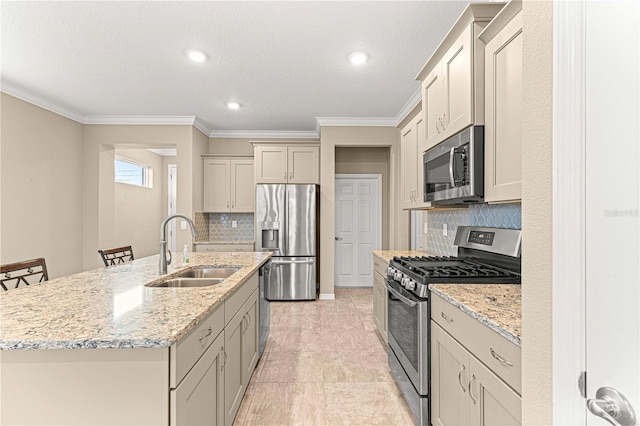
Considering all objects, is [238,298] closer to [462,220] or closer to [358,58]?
[462,220]

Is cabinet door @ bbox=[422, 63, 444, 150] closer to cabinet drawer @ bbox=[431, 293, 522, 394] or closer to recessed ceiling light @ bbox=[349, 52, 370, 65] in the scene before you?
recessed ceiling light @ bbox=[349, 52, 370, 65]

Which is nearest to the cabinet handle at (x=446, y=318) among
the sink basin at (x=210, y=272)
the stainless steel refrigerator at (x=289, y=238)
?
the sink basin at (x=210, y=272)

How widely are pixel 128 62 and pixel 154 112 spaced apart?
160cm

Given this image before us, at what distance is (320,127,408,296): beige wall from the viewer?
4930mm

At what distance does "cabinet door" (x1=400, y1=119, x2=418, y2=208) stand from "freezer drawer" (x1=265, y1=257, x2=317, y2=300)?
2048 mm

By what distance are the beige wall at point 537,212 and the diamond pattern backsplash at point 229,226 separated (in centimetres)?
514

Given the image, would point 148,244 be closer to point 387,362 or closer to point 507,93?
point 387,362

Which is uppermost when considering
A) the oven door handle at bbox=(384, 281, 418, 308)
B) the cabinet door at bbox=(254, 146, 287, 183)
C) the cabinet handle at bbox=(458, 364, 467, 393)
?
the cabinet door at bbox=(254, 146, 287, 183)

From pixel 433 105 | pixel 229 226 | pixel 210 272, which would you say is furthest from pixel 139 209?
pixel 433 105

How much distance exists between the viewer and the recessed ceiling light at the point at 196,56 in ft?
9.48

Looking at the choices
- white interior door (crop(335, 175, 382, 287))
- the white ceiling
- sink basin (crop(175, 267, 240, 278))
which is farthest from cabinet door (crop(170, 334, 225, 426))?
white interior door (crop(335, 175, 382, 287))

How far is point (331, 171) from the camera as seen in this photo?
195 inches

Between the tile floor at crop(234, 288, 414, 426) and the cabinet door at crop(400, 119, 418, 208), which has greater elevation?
the cabinet door at crop(400, 119, 418, 208)

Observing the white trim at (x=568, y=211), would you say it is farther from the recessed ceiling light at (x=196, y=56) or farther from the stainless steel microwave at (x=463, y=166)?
the recessed ceiling light at (x=196, y=56)
